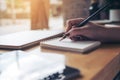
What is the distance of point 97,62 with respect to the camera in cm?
Answer: 53

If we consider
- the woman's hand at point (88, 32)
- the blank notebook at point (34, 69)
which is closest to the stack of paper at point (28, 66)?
the blank notebook at point (34, 69)

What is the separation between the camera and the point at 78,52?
63cm

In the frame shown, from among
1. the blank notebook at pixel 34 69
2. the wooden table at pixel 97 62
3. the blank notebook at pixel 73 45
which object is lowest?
the wooden table at pixel 97 62

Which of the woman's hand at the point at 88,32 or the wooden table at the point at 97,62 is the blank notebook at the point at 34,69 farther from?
the woman's hand at the point at 88,32

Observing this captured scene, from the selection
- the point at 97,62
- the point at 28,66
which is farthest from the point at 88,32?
the point at 28,66

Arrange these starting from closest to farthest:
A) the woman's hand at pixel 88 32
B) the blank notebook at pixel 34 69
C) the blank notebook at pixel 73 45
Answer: the blank notebook at pixel 34 69 → the blank notebook at pixel 73 45 → the woman's hand at pixel 88 32

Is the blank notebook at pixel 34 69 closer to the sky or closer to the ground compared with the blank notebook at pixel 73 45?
closer to the sky

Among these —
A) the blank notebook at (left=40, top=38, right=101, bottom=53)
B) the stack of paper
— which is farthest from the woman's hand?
the stack of paper

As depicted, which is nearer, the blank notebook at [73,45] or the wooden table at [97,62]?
the wooden table at [97,62]

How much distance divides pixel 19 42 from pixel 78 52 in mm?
223

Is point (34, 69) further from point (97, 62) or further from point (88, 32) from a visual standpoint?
point (88, 32)

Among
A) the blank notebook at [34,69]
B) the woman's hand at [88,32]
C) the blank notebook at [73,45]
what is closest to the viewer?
the blank notebook at [34,69]

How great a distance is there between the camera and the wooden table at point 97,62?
46 cm

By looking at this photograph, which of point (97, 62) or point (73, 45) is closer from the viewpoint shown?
point (97, 62)
